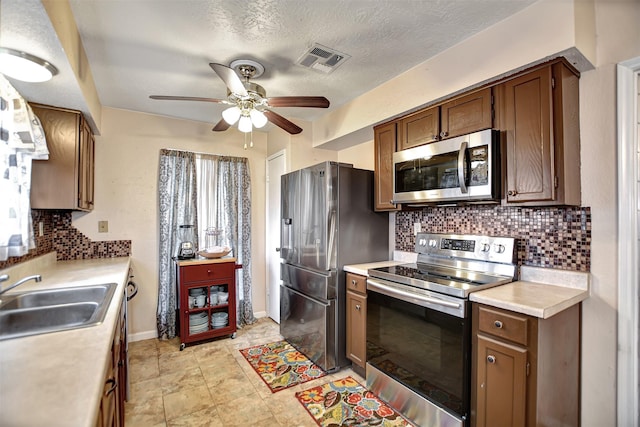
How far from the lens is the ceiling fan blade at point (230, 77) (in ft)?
5.62

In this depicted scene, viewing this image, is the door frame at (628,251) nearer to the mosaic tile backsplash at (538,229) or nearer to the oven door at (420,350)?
the mosaic tile backsplash at (538,229)

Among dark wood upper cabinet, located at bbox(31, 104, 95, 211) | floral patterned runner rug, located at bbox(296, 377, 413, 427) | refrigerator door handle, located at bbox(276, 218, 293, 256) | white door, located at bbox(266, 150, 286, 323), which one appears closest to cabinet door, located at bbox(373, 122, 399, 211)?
refrigerator door handle, located at bbox(276, 218, 293, 256)

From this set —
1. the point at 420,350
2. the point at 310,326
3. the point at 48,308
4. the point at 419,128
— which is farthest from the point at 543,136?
the point at 48,308

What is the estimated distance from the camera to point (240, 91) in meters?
2.02

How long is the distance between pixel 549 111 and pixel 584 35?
41cm

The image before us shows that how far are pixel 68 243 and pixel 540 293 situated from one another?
3919 millimetres

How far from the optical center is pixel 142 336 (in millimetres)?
3359

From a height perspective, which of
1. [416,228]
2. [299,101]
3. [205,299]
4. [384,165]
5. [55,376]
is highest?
[299,101]

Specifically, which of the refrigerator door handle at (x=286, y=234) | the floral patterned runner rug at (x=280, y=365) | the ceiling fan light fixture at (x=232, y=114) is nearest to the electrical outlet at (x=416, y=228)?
the refrigerator door handle at (x=286, y=234)

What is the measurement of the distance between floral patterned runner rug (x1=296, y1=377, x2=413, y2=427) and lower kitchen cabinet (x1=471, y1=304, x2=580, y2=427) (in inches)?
25.0

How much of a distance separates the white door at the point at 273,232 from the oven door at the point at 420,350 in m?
1.70

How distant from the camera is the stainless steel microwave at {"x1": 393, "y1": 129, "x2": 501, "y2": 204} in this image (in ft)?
6.23

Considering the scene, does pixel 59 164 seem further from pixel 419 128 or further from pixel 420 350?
pixel 420 350

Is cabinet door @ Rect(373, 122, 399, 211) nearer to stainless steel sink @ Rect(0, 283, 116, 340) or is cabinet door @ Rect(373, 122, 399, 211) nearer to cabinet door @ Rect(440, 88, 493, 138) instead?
cabinet door @ Rect(440, 88, 493, 138)
